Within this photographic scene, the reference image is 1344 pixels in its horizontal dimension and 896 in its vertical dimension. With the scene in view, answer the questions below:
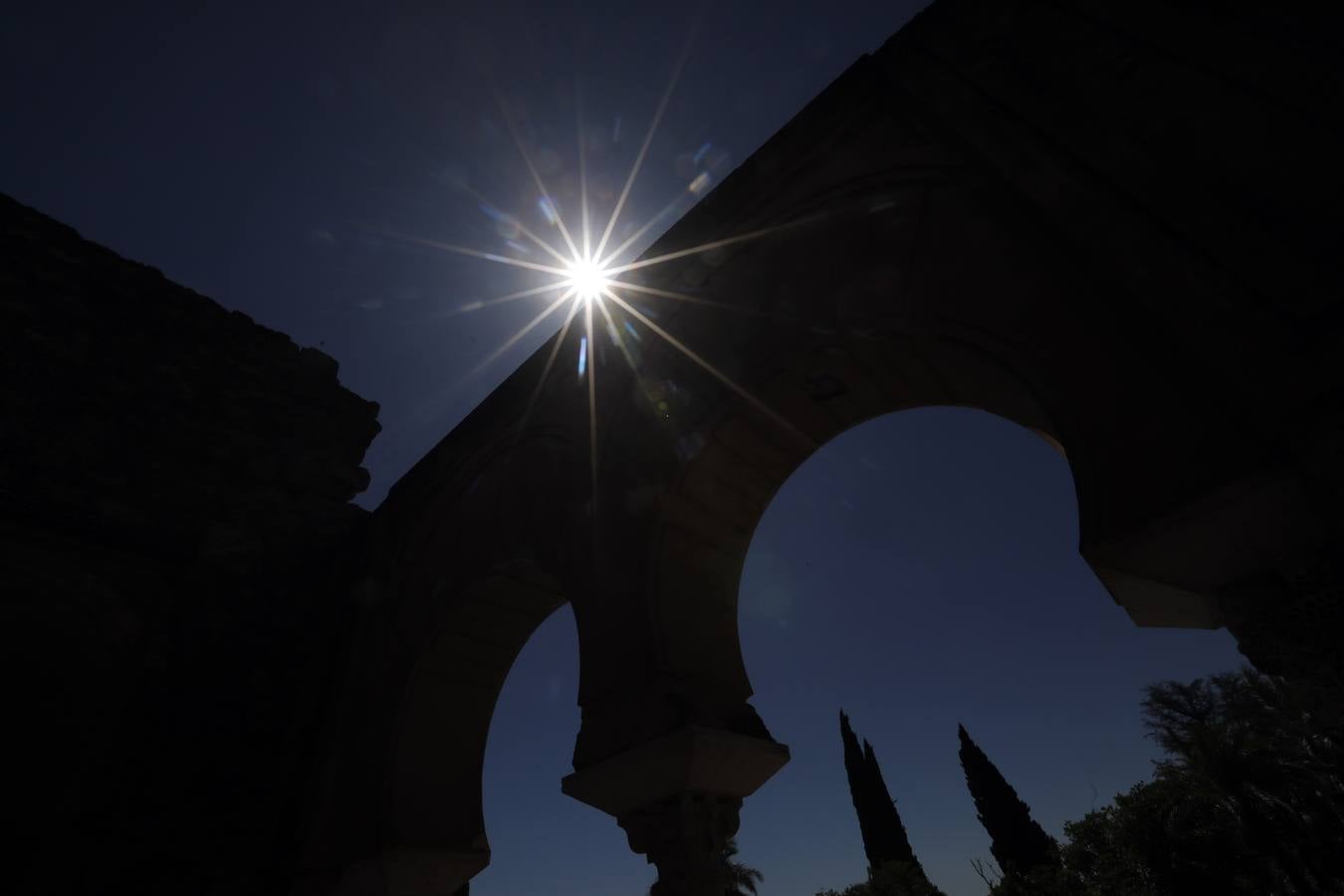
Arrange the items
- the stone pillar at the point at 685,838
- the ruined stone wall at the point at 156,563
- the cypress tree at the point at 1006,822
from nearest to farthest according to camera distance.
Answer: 1. the stone pillar at the point at 685,838
2. the ruined stone wall at the point at 156,563
3. the cypress tree at the point at 1006,822

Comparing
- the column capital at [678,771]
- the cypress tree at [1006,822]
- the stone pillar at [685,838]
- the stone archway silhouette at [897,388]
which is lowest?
the stone pillar at [685,838]

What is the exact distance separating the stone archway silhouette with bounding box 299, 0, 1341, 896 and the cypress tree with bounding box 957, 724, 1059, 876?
2881 cm

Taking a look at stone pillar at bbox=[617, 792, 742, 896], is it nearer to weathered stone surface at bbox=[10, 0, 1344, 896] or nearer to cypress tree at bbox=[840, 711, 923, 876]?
weathered stone surface at bbox=[10, 0, 1344, 896]

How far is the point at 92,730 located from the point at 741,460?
535 centimetres

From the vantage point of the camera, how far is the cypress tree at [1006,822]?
85.5 ft

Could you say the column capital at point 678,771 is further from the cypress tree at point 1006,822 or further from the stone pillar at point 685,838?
the cypress tree at point 1006,822

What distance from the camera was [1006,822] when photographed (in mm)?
27094

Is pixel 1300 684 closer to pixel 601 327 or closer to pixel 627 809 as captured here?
pixel 627 809

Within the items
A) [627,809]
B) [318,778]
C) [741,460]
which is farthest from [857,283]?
[318,778]

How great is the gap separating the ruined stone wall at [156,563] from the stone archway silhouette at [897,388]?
930 millimetres

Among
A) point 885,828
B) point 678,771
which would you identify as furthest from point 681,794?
point 885,828

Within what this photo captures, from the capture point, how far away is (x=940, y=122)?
3148mm

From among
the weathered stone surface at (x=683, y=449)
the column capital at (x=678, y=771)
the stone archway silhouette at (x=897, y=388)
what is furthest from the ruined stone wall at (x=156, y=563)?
the column capital at (x=678, y=771)

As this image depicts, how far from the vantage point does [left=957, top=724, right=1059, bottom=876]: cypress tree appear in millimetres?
26047
